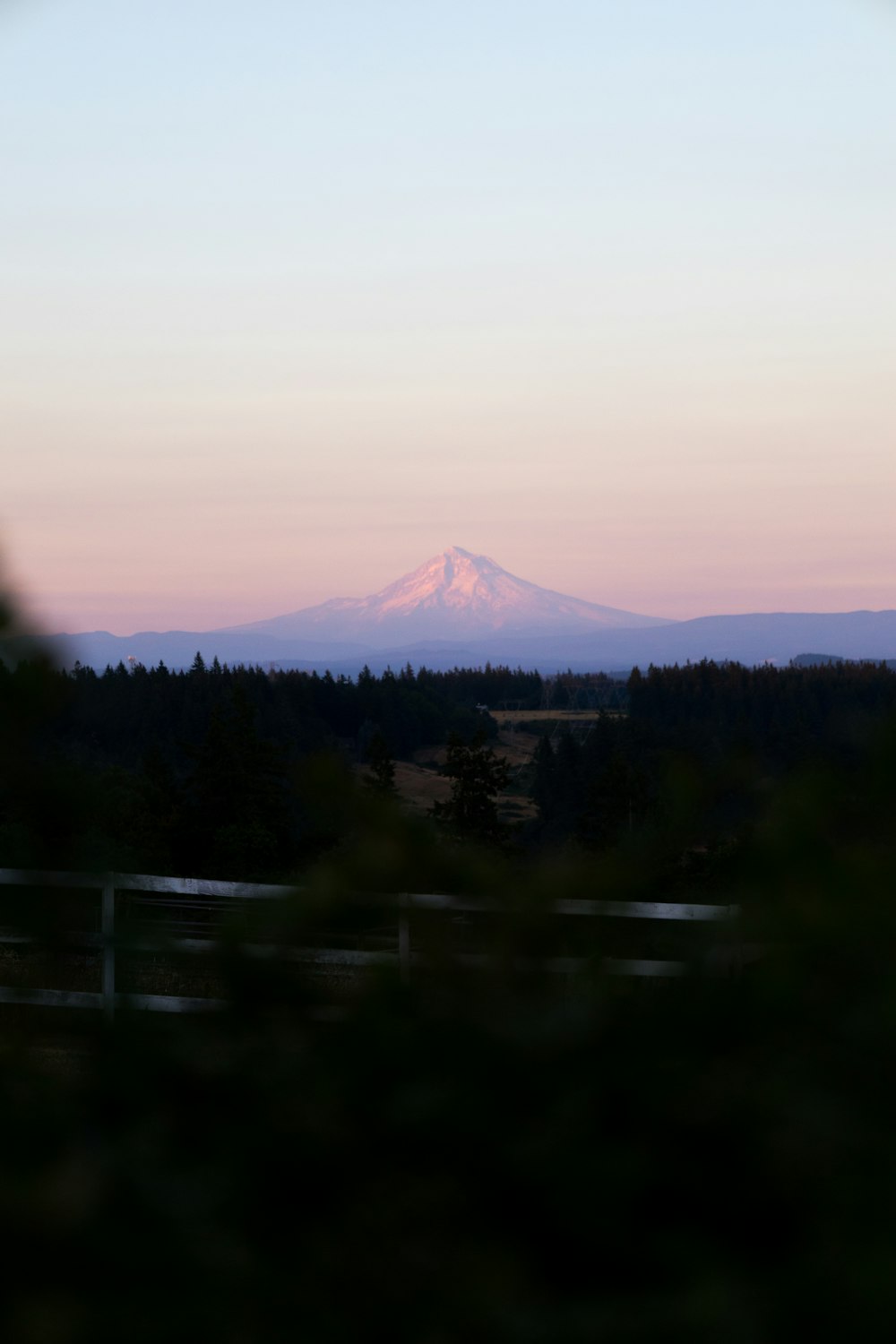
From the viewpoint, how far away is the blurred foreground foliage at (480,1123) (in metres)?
0.71

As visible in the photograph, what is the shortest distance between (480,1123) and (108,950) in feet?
1.18

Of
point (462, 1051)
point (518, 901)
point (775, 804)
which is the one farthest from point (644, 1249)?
point (775, 804)

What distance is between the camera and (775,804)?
3.52 feet

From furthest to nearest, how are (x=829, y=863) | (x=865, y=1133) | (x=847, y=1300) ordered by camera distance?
(x=829, y=863)
(x=865, y=1133)
(x=847, y=1300)

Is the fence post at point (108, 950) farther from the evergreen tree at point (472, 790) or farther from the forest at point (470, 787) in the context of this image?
the evergreen tree at point (472, 790)

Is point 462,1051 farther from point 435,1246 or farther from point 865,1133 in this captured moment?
point 865,1133

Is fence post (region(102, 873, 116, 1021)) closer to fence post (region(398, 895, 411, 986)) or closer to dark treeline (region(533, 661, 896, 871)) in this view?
fence post (region(398, 895, 411, 986))

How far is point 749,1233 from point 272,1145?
1.06 ft

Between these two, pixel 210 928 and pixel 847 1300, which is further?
pixel 210 928

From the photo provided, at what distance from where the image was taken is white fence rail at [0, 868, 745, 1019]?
38.7 inches

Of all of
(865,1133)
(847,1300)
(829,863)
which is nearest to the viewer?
(847,1300)

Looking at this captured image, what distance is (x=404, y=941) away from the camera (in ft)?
3.29

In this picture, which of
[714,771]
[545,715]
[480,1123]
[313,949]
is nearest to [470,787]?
[714,771]

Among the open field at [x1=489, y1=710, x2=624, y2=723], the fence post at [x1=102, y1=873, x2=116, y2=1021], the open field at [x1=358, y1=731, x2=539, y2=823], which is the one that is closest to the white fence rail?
the fence post at [x1=102, y1=873, x2=116, y2=1021]
